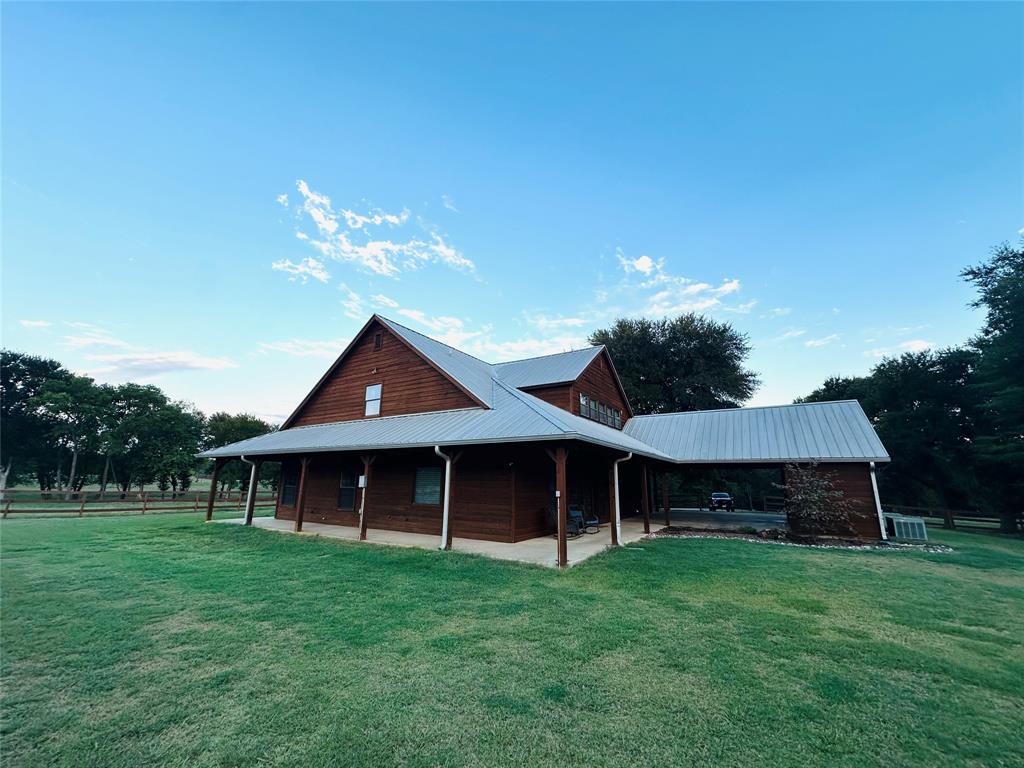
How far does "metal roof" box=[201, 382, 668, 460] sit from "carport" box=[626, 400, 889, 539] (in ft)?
11.6

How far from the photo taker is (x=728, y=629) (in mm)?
4773

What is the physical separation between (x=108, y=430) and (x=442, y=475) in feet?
121

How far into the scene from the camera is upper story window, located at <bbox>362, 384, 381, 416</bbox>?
48.5ft

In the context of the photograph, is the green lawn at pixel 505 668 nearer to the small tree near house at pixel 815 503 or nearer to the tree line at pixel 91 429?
the small tree near house at pixel 815 503

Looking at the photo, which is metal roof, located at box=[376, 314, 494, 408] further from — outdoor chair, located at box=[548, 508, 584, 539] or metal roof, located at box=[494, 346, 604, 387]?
outdoor chair, located at box=[548, 508, 584, 539]

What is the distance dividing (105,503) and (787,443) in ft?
121

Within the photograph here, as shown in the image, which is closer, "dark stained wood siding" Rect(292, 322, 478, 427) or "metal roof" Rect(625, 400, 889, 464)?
"dark stained wood siding" Rect(292, 322, 478, 427)

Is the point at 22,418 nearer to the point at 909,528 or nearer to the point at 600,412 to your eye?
the point at 600,412

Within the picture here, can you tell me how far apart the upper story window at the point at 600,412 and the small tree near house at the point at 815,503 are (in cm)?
703

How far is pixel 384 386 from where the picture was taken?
14805 millimetres

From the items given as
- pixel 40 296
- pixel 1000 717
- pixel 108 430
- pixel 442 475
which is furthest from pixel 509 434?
pixel 108 430

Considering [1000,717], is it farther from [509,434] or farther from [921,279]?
[921,279]

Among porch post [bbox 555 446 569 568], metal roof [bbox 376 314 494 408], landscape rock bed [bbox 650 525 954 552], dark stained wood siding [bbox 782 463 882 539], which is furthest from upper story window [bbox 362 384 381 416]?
dark stained wood siding [bbox 782 463 882 539]

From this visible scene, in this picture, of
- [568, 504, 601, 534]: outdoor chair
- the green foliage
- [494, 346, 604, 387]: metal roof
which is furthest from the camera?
the green foliage
